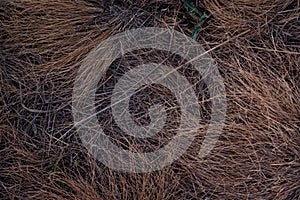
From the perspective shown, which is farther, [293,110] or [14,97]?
[14,97]

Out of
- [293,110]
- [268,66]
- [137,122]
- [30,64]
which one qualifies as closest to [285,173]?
[293,110]

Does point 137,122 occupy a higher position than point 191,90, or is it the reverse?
point 191,90

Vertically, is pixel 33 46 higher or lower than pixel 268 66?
lower

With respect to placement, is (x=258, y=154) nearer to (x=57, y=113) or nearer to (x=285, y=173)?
(x=285, y=173)

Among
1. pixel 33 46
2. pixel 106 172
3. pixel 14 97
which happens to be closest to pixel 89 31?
pixel 33 46

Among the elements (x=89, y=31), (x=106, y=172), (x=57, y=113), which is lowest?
(x=106, y=172)

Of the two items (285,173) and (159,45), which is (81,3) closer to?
(159,45)
